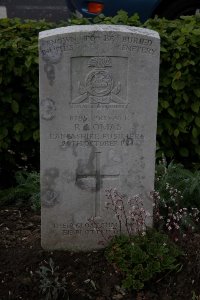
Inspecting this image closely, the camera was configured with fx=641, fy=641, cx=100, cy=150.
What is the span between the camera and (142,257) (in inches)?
145

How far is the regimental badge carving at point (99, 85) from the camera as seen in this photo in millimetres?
3723

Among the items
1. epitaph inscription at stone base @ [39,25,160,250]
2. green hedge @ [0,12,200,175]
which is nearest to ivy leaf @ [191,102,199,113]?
A: green hedge @ [0,12,200,175]

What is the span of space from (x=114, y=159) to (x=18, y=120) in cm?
139

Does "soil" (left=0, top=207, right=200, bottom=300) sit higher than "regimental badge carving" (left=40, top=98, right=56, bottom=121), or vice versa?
"regimental badge carving" (left=40, top=98, right=56, bottom=121)

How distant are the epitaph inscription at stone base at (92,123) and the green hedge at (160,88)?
111 cm

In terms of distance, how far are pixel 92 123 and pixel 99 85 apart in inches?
9.4

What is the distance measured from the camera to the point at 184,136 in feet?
17.3

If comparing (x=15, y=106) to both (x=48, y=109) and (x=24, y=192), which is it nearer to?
(x=24, y=192)

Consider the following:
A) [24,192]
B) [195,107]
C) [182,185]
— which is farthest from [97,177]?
[195,107]

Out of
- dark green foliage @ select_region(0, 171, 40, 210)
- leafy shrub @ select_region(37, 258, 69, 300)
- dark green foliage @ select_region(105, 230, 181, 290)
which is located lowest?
leafy shrub @ select_region(37, 258, 69, 300)

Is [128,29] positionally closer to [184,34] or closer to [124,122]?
[124,122]

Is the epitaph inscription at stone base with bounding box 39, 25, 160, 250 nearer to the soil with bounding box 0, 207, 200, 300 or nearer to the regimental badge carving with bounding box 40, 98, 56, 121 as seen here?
the regimental badge carving with bounding box 40, 98, 56, 121

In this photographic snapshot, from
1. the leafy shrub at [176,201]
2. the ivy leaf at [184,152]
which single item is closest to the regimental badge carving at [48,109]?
the leafy shrub at [176,201]

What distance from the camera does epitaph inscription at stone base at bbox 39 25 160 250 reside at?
3699 millimetres
